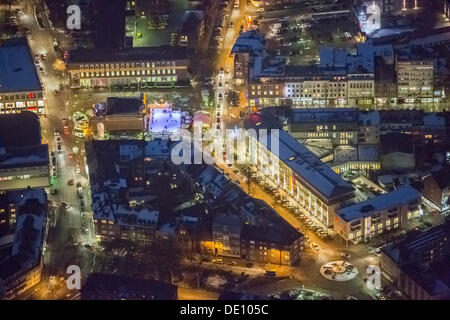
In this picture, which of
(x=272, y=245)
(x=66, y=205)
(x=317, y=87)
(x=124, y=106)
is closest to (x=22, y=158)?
(x=66, y=205)

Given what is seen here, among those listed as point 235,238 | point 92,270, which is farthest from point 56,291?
point 235,238

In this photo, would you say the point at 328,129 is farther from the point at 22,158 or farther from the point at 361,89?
the point at 22,158

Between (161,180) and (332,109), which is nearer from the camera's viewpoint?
(161,180)

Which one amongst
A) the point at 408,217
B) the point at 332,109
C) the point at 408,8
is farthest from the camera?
the point at 408,8

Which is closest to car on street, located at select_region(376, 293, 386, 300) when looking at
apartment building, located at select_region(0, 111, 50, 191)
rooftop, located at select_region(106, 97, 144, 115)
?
apartment building, located at select_region(0, 111, 50, 191)

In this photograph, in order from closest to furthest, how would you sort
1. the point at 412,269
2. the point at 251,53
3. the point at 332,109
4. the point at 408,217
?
the point at 412,269 → the point at 408,217 → the point at 332,109 → the point at 251,53

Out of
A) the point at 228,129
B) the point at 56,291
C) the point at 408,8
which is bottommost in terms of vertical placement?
the point at 56,291
